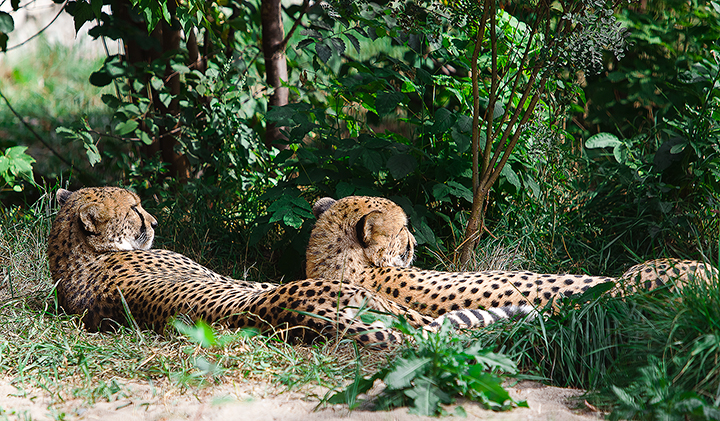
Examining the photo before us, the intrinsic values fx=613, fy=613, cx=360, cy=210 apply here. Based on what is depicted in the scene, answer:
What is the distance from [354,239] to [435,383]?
4.76 ft

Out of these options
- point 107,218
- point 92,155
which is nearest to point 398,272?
point 107,218

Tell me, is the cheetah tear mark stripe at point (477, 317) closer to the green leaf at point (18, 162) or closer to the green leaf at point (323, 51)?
the green leaf at point (323, 51)

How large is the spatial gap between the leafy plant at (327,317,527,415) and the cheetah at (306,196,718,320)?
746 mm

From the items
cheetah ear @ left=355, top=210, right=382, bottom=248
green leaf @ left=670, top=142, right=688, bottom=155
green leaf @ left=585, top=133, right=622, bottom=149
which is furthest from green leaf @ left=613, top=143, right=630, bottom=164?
cheetah ear @ left=355, top=210, right=382, bottom=248

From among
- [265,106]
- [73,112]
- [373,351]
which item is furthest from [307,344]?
[73,112]

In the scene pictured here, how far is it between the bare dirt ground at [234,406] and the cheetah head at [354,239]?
1136 millimetres

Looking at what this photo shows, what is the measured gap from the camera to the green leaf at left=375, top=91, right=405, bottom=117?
3446 millimetres

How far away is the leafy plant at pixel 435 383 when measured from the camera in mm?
1827

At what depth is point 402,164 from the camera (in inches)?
139

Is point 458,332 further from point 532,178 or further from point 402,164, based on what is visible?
point 532,178

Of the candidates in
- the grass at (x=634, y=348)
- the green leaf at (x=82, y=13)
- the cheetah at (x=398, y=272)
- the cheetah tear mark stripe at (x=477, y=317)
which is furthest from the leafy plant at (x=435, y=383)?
the green leaf at (x=82, y=13)

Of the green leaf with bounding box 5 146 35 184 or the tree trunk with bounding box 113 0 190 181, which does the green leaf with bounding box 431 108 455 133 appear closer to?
the tree trunk with bounding box 113 0 190 181

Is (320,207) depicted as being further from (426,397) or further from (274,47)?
(274,47)

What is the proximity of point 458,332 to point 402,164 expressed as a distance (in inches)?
51.4
